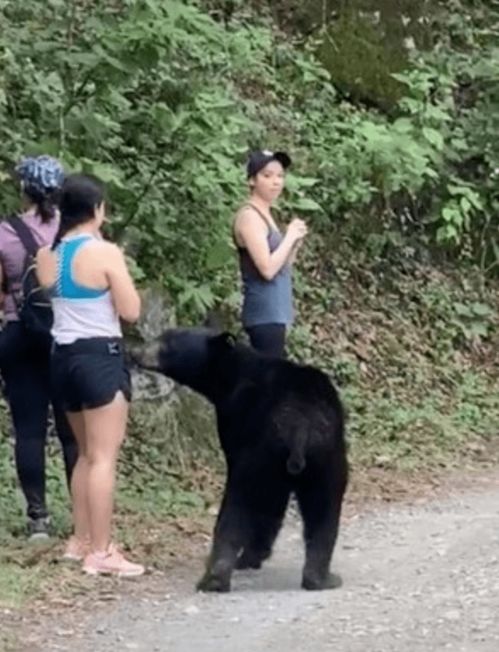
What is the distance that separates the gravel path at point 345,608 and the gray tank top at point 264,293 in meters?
1.27

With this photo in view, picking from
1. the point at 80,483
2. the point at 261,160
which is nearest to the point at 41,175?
the point at 261,160

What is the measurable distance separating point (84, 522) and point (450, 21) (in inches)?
380

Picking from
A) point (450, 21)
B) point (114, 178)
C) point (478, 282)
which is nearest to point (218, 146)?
point (114, 178)

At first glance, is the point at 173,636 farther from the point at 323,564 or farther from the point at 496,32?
the point at 496,32

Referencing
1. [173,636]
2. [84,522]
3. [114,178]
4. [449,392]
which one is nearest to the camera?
[173,636]

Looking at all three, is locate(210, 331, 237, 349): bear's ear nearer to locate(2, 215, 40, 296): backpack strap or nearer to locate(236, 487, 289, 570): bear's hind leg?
locate(236, 487, 289, 570): bear's hind leg

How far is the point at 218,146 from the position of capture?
11.4 metres

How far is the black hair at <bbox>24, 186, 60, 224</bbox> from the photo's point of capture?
28.0 ft

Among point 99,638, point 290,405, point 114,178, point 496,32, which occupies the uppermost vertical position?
point 496,32

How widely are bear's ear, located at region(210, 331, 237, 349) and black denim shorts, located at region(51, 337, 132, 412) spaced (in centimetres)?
48

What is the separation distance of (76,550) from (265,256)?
76.1 inches

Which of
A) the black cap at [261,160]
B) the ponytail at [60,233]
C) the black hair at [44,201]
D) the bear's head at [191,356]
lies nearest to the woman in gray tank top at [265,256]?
the black cap at [261,160]

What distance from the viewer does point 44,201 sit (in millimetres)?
8586

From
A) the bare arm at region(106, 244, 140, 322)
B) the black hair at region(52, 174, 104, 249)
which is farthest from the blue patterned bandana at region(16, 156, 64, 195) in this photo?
the bare arm at region(106, 244, 140, 322)
